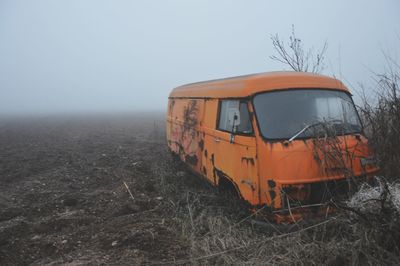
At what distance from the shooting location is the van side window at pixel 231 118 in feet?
19.9

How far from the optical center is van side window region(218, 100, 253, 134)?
606cm

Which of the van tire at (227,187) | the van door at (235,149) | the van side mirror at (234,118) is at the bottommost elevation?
the van tire at (227,187)

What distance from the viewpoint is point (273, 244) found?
499cm

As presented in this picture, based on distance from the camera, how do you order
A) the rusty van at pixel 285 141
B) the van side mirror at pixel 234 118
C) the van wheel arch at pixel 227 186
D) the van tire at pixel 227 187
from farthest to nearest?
1. the van tire at pixel 227 187
2. the van wheel arch at pixel 227 186
3. the van side mirror at pixel 234 118
4. the rusty van at pixel 285 141

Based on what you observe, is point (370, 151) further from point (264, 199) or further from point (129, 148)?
point (129, 148)

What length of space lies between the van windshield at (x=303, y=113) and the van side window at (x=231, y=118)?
231 mm

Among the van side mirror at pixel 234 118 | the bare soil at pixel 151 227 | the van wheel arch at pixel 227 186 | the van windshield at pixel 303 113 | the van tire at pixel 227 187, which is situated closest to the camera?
the bare soil at pixel 151 227

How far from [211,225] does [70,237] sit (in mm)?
2377

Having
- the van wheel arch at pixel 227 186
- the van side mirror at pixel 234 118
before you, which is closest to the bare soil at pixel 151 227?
the van wheel arch at pixel 227 186

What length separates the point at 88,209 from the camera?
8.00m

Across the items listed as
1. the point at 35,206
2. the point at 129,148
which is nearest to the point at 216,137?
the point at 35,206

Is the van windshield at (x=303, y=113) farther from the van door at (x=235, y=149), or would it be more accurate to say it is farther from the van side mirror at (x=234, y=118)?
the van side mirror at (x=234, y=118)

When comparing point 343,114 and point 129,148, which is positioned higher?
point 343,114

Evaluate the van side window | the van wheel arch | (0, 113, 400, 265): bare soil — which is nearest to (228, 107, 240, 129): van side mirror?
the van side window
